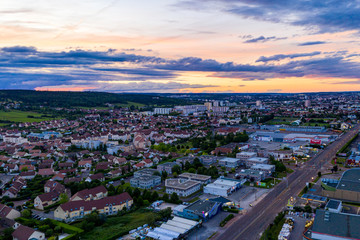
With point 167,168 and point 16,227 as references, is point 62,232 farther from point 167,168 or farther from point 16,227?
point 167,168

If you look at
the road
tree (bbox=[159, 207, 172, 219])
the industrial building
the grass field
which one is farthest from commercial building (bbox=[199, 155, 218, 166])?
the grass field

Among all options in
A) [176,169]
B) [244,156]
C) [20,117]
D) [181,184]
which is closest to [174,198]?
[181,184]

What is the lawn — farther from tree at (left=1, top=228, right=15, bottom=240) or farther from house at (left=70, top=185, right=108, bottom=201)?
tree at (left=1, top=228, right=15, bottom=240)

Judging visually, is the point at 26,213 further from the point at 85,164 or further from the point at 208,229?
the point at 85,164

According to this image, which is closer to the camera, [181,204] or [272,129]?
[181,204]

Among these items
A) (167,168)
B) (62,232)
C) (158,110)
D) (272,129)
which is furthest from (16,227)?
(158,110)

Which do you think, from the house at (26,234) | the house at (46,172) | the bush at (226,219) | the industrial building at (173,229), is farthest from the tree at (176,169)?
the house at (26,234)
